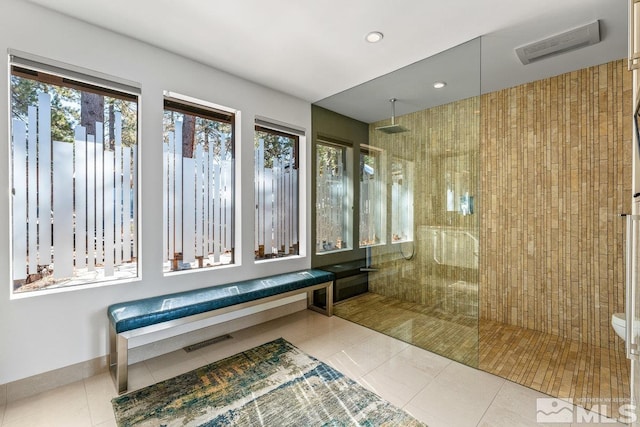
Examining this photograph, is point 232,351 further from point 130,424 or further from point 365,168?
point 365,168

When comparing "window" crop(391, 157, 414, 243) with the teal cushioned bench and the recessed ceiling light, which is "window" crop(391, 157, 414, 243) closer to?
the teal cushioned bench

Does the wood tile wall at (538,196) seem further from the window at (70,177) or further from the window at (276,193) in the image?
the window at (70,177)

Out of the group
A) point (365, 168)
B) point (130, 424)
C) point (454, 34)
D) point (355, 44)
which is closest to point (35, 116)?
point (130, 424)

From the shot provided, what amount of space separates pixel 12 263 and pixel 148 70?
1.87 m

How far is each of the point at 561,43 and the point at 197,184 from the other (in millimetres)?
3601

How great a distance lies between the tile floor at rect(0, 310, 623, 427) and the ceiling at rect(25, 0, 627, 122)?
255 centimetres

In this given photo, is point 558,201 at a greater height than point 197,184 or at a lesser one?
lesser

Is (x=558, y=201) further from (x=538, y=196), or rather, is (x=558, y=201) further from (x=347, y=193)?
(x=347, y=193)

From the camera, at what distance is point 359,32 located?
240 cm

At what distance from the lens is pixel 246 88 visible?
3285 millimetres

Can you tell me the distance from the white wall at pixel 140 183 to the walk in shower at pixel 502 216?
1566 millimetres

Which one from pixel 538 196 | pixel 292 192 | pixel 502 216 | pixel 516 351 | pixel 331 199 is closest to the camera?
pixel 516 351

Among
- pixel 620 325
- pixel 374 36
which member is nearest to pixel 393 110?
pixel 374 36

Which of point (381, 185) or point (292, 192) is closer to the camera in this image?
point (381, 185)
